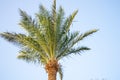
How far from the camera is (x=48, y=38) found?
52.7 feet

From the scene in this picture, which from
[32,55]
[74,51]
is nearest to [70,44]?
[74,51]

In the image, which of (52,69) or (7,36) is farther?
(7,36)

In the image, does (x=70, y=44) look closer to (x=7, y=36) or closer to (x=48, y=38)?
(x=48, y=38)

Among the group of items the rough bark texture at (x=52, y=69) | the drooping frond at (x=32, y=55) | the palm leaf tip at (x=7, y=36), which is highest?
the palm leaf tip at (x=7, y=36)

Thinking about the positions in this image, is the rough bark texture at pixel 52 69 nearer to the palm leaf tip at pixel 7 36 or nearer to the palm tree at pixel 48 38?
the palm tree at pixel 48 38

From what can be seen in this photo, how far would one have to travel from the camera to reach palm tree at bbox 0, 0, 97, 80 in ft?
52.5

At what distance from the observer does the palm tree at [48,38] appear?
16016 millimetres

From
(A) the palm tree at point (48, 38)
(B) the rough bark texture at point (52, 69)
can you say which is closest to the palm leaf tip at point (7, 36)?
(A) the palm tree at point (48, 38)

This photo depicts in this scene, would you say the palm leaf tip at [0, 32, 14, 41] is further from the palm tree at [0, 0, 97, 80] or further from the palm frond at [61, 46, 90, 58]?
the palm frond at [61, 46, 90, 58]

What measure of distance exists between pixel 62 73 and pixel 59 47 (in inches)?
143

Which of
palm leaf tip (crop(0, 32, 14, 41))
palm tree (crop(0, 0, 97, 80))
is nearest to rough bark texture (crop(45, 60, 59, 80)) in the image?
palm tree (crop(0, 0, 97, 80))

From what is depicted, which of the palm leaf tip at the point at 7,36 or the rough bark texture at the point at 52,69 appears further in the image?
the palm leaf tip at the point at 7,36

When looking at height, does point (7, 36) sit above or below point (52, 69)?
above

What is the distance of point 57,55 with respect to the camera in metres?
16.4
